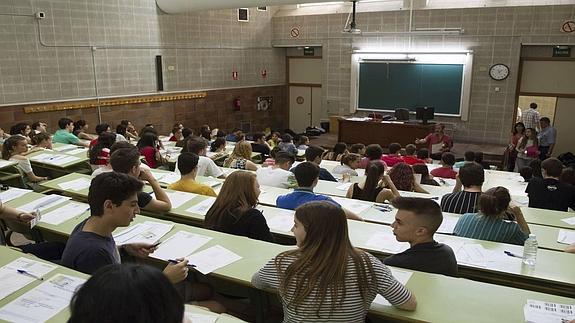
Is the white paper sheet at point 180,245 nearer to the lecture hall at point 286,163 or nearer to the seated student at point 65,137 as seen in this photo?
the lecture hall at point 286,163

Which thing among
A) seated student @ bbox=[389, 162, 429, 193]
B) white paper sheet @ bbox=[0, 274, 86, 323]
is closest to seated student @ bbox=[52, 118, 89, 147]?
seated student @ bbox=[389, 162, 429, 193]

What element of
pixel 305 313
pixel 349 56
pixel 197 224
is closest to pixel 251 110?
pixel 349 56

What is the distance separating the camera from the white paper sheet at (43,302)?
84.2 inches

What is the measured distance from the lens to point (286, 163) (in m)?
5.47

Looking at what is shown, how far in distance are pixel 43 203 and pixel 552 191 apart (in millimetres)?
4947

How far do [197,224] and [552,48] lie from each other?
395 inches

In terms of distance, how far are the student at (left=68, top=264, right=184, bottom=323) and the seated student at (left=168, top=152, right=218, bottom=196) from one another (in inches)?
130

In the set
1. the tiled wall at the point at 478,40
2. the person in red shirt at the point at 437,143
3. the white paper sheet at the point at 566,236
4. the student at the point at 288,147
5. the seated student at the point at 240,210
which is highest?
the tiled wall at the point at 478,40

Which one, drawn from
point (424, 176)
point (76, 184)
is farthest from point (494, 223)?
point (76, 184)

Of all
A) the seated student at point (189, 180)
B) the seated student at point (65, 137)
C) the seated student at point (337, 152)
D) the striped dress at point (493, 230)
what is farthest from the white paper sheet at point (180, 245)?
the seated student at point (65, 137)

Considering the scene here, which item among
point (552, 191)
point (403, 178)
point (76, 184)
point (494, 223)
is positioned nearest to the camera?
point (494, 223)

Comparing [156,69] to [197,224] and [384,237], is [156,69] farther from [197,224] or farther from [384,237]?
[384,237]

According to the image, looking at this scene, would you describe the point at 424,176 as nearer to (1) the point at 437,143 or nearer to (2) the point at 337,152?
(2) the point at 337,152

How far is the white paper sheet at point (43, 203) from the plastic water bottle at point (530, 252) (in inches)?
143
